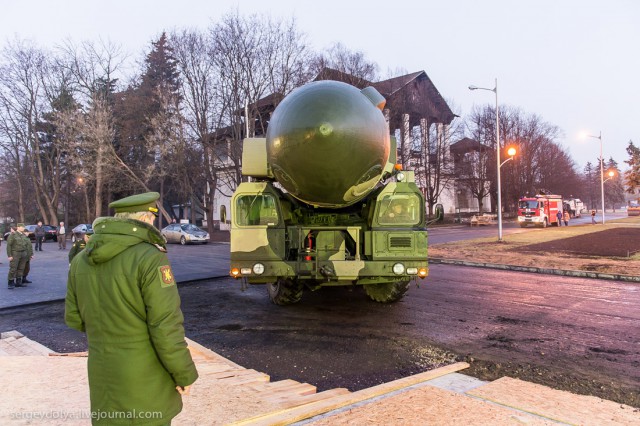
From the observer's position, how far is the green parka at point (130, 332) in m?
2.20

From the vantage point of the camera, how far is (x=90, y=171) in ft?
97.2

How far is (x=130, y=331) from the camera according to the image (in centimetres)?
224

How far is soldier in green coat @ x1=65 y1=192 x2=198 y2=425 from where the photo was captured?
220cm

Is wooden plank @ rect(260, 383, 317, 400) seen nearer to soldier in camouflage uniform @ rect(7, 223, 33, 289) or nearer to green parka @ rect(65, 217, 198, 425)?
green parka @ rect(65, 217, 198, 425)

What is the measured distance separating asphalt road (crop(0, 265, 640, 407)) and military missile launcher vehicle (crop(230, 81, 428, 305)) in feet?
2.82

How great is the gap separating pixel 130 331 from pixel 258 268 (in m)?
4.50

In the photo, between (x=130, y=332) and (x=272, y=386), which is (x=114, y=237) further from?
(x=272, y=386)

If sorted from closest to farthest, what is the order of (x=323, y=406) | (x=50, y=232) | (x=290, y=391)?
(x=323, y=406) < (x=290, y=391) < (x=50, y=232)

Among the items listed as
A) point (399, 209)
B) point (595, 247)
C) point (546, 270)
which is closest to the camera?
point (399, 209)

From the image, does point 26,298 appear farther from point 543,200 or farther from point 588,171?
point 588,171

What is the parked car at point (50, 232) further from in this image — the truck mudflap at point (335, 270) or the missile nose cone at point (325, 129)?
the missile nose cone at point (325, 129)

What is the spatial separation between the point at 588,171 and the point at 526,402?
119 metres

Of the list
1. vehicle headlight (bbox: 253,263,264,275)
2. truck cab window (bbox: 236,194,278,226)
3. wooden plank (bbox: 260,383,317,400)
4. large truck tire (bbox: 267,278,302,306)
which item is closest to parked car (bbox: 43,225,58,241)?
large truck tire (bbox: 267,278,302,306)

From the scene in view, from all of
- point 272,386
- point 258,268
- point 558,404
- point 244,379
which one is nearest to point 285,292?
point 258,268
